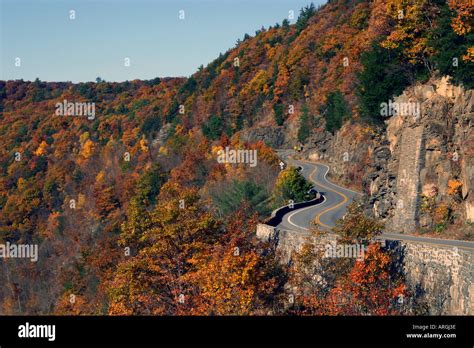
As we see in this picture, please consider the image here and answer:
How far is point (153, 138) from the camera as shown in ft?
427

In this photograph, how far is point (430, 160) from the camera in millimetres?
38188

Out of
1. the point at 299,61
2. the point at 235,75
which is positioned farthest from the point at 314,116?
the point at 235,75

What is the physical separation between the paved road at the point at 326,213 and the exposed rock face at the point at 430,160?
2.51 metres

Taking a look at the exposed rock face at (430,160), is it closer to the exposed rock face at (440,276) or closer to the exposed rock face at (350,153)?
the exposed rock face at (440,276)

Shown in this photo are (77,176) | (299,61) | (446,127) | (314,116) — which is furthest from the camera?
(77,176)

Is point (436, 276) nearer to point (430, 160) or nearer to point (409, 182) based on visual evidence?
point (430, 160)

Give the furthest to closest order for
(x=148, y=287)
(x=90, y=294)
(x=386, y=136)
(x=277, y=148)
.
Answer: (x=277, y=148)
(x=90, y=294)
(x=386, y=136)
(x=148, y=287)

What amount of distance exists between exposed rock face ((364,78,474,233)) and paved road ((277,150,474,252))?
8.24 ft

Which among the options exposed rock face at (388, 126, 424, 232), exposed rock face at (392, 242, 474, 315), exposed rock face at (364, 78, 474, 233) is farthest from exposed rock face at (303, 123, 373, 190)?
exposed rock face at (392, 242, 474, 315)

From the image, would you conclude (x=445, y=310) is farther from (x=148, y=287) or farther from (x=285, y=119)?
(x=285, y=119)

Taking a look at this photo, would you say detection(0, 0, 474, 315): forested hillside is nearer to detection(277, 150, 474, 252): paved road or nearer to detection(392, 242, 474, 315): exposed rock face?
detection(392, 242, 474, 315): exposed rock face

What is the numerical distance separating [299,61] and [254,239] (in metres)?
73.5

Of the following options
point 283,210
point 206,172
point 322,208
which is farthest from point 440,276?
point 206,172

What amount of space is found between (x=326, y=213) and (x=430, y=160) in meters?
11.0
